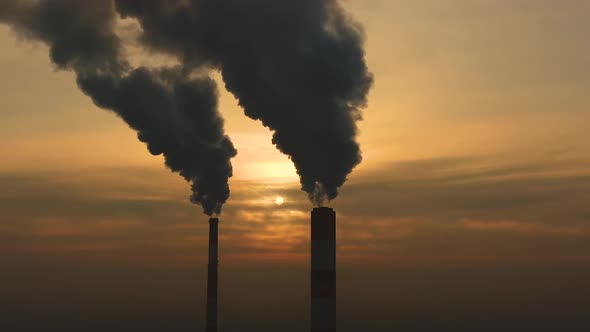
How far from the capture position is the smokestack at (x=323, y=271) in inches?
1096

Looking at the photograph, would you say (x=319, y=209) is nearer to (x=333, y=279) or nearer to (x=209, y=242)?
(x=333, y=279)

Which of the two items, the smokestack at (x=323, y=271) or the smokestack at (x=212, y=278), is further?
the smokestack at (x=212, y=278)

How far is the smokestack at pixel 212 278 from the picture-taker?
45281 mm

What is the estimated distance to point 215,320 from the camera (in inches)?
1785

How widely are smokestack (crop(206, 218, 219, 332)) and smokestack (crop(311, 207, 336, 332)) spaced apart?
18.3 metres

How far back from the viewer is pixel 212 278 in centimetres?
4584

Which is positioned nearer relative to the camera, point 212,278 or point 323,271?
point 323,271

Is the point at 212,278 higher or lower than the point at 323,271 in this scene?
lower

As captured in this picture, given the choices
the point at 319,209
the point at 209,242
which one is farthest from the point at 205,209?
the point at 319,209

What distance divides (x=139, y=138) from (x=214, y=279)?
937 centimetres

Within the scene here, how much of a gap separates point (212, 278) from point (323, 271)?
18857 millimetres

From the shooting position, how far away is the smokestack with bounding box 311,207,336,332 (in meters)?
27.8

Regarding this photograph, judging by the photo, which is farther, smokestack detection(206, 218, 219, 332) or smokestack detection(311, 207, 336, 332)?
smokestack detection(206, 218, 219, 332)

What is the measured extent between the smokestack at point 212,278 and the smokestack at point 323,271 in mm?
18276
